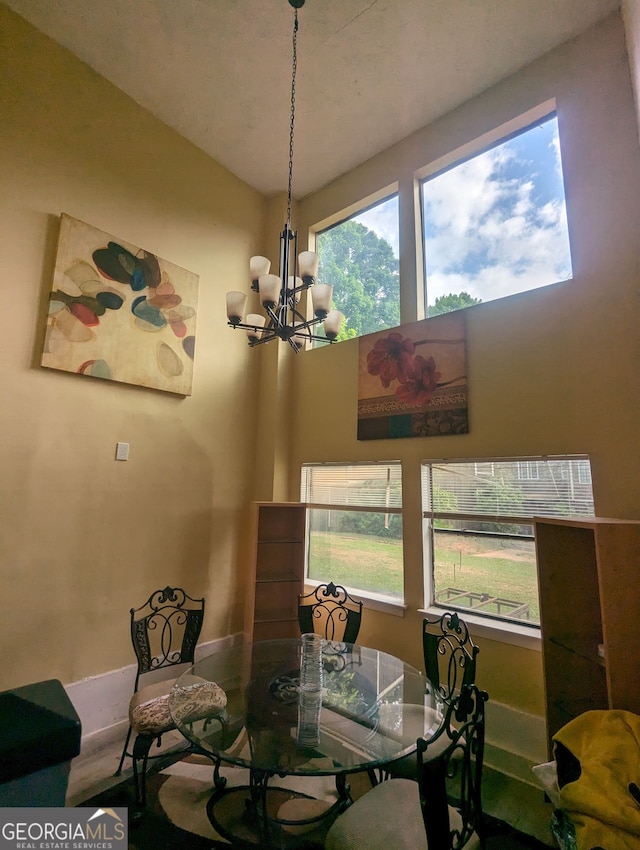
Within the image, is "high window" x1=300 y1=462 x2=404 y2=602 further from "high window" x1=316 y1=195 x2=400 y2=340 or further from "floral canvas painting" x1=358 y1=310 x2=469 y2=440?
"high window" x1=316 y1=195 x2=400 y2=340

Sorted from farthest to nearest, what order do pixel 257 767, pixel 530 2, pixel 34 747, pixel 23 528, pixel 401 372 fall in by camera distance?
pixel 401 372 → pixel 530 2 → pixel 23 528 → pixel 34 747 → pixel 257 767

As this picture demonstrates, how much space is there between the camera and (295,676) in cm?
207

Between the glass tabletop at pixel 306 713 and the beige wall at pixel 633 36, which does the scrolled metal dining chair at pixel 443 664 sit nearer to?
the glass tabletop at pixel 306 713

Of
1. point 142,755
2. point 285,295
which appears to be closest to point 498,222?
point 285,295

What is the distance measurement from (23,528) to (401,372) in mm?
2858

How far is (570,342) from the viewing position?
2.47 meters

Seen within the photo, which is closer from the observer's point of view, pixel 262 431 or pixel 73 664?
pixel 73 664

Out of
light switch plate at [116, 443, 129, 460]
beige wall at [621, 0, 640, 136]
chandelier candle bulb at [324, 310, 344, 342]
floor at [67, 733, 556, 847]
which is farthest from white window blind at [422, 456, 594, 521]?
light switch plate at [116, 443, 129, 460]

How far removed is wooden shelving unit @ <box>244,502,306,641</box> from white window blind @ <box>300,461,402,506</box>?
258mm

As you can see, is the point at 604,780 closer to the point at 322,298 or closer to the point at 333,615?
the point at 333,615

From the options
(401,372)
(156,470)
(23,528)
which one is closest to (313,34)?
(401,372)

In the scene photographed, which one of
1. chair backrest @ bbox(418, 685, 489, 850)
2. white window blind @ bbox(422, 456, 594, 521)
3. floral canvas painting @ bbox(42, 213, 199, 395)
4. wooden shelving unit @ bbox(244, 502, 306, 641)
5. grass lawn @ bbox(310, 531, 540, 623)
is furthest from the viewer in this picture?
wooden shelving unit @ bbox(244, 502, 306, 641)

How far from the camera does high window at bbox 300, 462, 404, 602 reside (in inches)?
125

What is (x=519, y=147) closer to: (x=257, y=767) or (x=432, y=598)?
(x=432, y=598)
